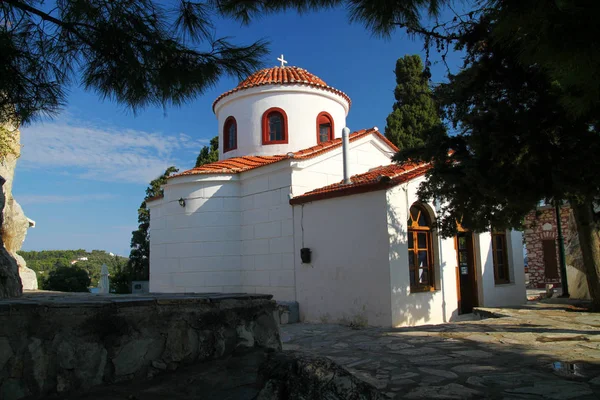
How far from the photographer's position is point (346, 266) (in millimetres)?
9711

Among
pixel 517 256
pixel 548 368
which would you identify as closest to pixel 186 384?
pixel 548 368

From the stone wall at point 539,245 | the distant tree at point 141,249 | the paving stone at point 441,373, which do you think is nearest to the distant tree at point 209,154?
the distant tree at point 141,249

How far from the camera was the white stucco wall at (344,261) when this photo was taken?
9.06 metres

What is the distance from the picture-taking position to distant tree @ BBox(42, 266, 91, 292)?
21.5 m

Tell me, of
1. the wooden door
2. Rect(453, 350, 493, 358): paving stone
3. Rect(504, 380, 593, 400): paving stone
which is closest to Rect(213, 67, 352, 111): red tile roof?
the wooden door

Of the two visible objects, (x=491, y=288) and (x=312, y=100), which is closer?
(x=491, y=288)

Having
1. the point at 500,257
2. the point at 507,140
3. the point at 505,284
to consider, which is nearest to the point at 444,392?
the point at 507,140

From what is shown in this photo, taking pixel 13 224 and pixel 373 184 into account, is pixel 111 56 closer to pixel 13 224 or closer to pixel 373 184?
pixel 373 184

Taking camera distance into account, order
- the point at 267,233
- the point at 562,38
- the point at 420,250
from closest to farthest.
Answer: the point at 562,38 < the point at 420,250 < the point at 267,233

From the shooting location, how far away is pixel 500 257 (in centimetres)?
1206

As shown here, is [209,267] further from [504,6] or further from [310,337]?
[504,6]

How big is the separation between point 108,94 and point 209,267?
8083 millimetres

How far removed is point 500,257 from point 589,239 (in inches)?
137

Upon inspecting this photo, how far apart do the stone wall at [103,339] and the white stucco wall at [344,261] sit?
5852 millimetres
